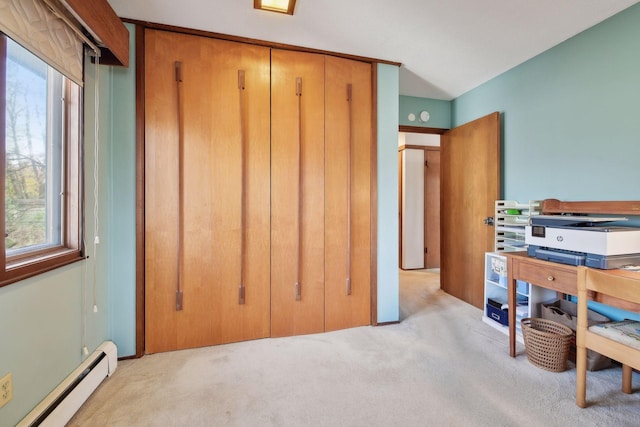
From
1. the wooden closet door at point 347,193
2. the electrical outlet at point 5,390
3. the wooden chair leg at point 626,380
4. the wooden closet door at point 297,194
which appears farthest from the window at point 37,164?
the wooden chair leg at point 626,380

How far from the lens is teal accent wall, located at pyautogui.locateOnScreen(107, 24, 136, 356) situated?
201cm

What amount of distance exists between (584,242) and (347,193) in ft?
5.28

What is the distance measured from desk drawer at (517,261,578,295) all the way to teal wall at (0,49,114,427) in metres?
2.88

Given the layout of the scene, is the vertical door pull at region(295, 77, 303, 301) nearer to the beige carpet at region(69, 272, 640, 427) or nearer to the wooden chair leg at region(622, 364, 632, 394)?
the beige carpet at region(69, 272, 640, 427)

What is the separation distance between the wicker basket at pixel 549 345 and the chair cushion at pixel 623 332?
35 centimetres

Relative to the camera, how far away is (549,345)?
1864 mm

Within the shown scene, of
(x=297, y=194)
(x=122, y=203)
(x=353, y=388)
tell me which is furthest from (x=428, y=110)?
(x=122, y=203)

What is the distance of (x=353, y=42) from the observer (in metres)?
2.29

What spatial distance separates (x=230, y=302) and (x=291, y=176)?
1136 millimetres

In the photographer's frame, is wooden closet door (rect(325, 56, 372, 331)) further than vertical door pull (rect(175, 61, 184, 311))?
Yes

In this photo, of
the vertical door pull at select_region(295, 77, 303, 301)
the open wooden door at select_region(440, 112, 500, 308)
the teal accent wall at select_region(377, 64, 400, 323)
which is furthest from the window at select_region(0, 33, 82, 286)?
the open wooden door at select_region(440, 112, 500, 308)

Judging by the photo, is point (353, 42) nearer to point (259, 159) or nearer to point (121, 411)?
point (259, 159)

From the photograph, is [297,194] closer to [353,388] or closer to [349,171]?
[349,171]

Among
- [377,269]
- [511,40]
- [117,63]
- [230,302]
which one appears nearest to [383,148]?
[377,269]
